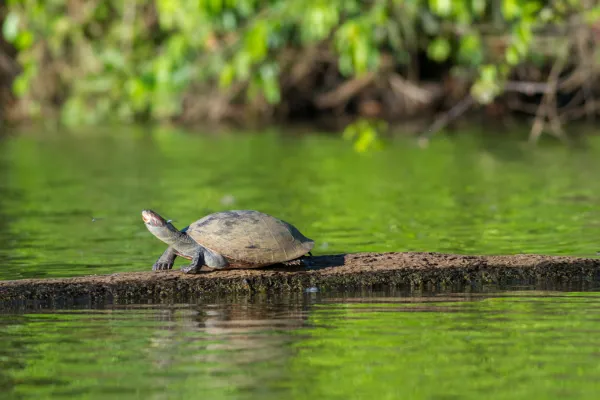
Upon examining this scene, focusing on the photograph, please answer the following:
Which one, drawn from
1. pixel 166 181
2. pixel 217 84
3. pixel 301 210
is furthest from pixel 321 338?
pixel 217 84

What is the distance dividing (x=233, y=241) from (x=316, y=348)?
1.96 meters

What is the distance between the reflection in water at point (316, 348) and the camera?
18.1 ft

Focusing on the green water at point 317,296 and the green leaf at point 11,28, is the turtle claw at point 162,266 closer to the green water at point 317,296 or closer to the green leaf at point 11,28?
the green water at point 317,296

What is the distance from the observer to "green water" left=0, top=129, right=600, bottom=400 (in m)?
5.69

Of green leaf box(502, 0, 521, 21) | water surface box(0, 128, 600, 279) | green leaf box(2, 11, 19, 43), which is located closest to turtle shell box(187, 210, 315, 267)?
water surface box(0, 128, 600, 279)

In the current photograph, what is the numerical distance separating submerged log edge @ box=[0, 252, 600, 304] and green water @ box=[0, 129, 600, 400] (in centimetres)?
18

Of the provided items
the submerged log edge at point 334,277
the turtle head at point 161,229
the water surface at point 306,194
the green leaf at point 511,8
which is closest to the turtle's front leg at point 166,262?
the turtle head at point 161,229

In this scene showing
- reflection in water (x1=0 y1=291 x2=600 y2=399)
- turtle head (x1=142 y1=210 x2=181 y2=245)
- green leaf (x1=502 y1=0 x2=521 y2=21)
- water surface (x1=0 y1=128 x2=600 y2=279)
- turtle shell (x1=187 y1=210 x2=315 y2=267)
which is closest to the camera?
reflection in water (x1=0 y1=291 x2=600 y2=399)

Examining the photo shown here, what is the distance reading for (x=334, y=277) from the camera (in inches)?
321

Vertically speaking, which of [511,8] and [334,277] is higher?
[511,8]

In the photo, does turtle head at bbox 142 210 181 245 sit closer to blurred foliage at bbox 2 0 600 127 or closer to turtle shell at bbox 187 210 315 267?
turtle shell at bbox 187 210 315 267

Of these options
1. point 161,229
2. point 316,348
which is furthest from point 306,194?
point 316,348

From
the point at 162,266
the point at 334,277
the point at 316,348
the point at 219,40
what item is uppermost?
the point at 219,40

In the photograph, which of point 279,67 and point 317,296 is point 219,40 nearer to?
point 279,67
